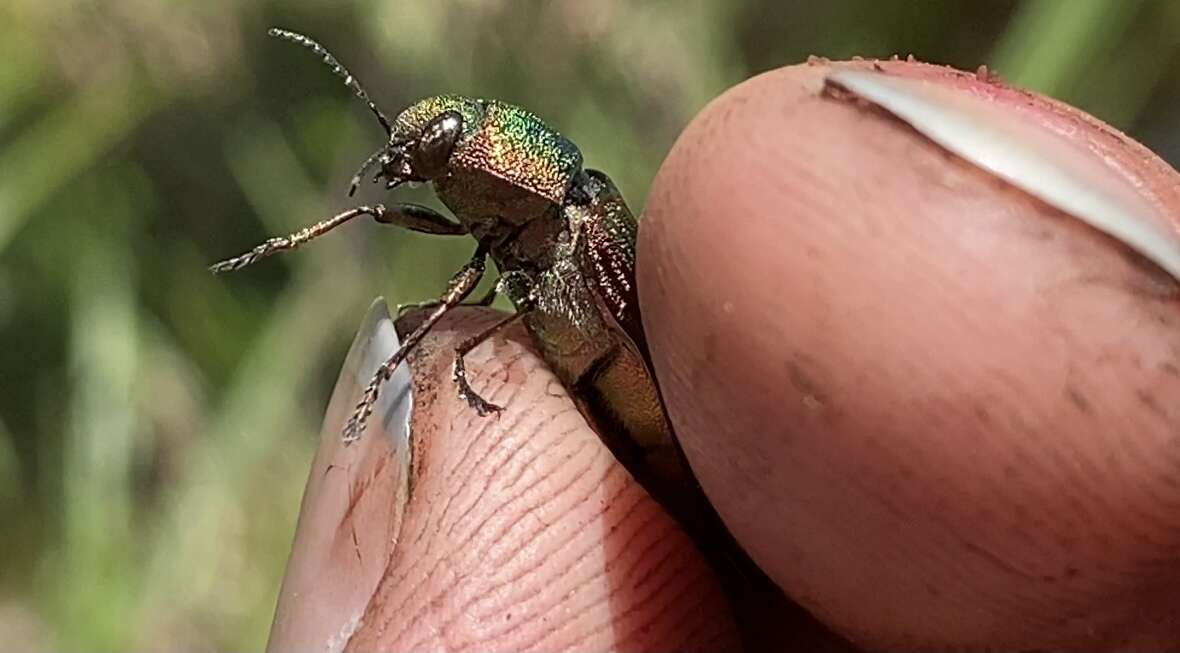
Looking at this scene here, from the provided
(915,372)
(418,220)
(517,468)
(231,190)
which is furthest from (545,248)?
(231,190)

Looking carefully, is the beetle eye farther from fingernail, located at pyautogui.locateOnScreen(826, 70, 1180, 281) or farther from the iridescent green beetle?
fingernail, located at pyautogui.locateOnScreen(826, 70, 1180, 281)

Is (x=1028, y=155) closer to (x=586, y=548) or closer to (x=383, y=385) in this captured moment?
(x=586, y=548)

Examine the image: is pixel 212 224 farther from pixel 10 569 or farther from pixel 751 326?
pixel 751 326

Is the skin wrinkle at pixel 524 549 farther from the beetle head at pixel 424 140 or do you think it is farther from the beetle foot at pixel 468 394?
the beetle head at pixel 424 140

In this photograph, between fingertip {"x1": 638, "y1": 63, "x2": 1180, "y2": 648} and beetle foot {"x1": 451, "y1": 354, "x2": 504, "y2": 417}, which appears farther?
beetle foot {"x1": 451, "y1": 354, "x2": 504, "y2": 417}

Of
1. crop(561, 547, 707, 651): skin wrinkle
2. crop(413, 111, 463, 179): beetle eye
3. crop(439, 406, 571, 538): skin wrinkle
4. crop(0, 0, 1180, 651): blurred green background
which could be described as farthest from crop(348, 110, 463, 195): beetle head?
crop(0, 0, 1180, 651): blurred green background

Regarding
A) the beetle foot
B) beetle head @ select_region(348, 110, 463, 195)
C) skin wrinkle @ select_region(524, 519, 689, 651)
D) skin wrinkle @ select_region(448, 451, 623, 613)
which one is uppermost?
beetle head @ select_region(348, 110, 463, 195)
